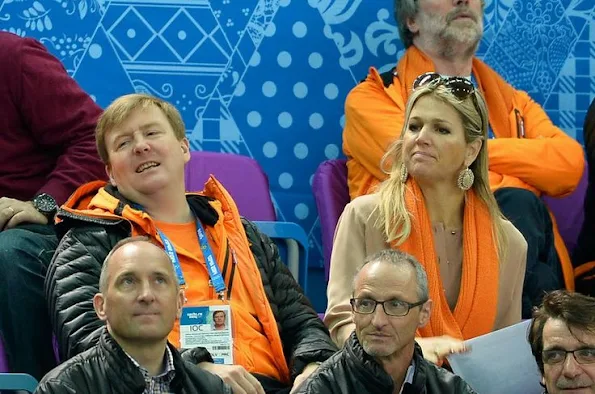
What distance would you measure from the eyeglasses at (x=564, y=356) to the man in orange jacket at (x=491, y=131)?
829 millimetres

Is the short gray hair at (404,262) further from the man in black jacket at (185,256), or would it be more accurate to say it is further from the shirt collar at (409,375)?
the man in black jacket at (185,256)

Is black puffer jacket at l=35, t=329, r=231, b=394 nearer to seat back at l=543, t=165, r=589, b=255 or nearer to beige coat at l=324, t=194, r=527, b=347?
beige coat at l=324, t=194, r=527, b=347

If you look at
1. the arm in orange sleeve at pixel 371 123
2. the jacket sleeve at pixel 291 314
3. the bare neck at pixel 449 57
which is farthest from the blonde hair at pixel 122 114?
the bare neck at pixel 449 57

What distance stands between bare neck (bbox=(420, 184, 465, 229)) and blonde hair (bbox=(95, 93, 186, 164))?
2.68 ft

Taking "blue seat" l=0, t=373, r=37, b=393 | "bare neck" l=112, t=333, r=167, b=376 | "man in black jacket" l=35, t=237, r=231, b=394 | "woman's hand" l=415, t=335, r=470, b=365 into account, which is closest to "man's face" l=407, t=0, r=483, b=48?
"woman's hand" l=415, t=335, r=470, b=365

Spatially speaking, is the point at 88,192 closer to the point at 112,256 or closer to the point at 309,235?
the point at 112,256

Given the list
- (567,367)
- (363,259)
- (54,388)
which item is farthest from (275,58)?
(54,388)

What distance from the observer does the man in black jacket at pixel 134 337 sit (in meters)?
3.15

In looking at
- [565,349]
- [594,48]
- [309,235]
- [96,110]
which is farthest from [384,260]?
[594,48]

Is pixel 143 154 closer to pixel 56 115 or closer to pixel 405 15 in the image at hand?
pixel 56 115

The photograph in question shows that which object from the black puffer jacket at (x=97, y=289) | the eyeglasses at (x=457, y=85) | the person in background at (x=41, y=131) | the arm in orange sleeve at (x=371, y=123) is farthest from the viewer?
the arm in orange sleeve at (x=371, y=123)

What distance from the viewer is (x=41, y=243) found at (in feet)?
12.8

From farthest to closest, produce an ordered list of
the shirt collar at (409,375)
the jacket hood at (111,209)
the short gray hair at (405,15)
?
the short gray hair at (405,15)
the jacket hood at (111,209)
the shirt collar at (409,375)

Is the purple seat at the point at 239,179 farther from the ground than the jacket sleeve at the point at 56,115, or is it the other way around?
the jacket sleeve at the point at 56,115
